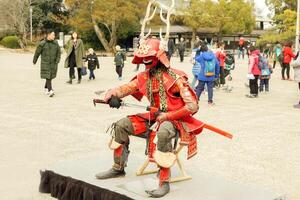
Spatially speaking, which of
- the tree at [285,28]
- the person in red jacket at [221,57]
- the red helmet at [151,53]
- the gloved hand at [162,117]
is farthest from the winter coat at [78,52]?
the tree at [285,28]

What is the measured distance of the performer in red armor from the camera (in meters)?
4.70

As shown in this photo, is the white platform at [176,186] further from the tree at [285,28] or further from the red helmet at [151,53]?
the tree at [285,28]

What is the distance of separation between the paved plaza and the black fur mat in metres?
0.13

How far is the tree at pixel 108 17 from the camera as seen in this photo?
40.6m

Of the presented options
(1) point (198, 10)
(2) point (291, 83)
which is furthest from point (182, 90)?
(1) point (198, 10)

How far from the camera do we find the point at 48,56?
42.2ft

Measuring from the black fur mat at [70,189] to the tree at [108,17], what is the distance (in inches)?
1410

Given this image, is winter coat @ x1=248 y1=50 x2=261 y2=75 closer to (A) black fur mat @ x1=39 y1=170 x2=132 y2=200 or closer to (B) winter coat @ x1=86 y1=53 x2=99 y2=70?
(B) winter coat @ x1=86 y1=53 x2=99 y2=70

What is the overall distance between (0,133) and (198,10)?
143 feet

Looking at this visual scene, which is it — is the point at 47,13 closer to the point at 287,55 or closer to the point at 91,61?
the point at 91,61

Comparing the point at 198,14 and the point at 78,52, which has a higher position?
the point at 198,14

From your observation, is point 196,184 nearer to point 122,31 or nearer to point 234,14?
point 122,31

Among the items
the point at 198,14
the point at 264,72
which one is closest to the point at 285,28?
the point at 198,14

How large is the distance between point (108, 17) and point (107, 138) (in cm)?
3386
